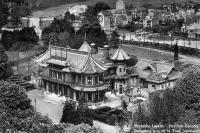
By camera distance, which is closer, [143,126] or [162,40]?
[143,126]

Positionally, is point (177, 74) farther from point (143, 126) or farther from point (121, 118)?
point (143, 126)

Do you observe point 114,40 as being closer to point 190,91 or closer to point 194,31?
point 194,31

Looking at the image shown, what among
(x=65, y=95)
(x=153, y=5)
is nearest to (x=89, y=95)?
(x=65, y=95)

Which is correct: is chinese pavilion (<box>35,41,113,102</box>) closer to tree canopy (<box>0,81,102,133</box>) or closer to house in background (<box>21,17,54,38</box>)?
tree canopy (<box>0,81,102,133</box>)

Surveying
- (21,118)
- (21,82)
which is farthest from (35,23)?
(21,118)

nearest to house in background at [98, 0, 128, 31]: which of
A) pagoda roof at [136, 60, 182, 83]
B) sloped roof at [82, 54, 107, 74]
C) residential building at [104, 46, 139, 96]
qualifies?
residential building at [104, 46, 139, 96]
